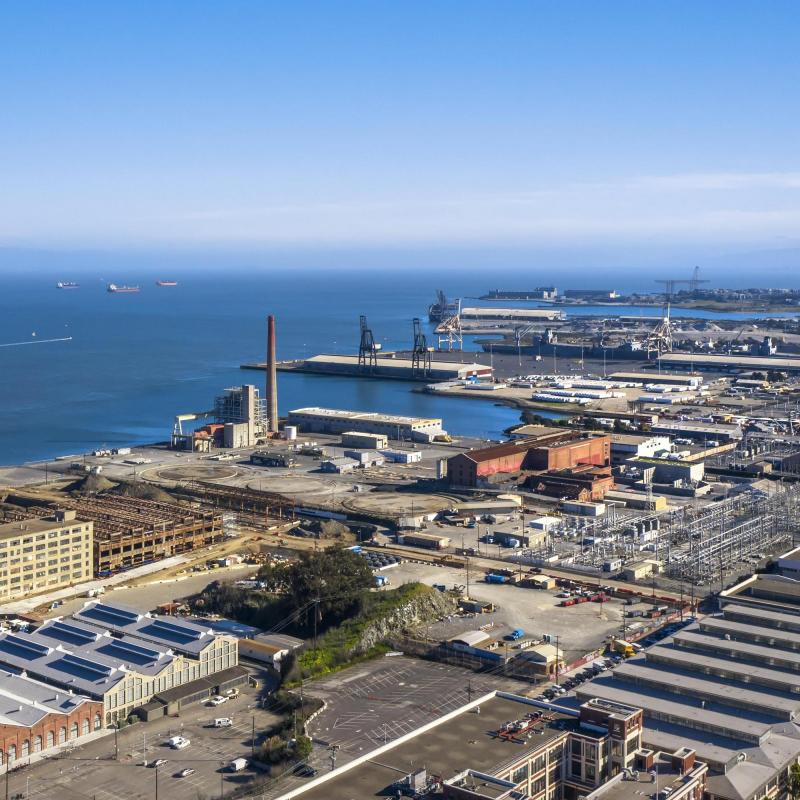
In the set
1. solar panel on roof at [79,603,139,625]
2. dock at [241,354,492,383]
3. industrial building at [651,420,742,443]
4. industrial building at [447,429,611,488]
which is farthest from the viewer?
dock at [241,354,492,383]

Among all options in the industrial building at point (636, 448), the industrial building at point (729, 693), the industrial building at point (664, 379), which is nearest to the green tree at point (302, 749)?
the industrial building at point (729, 693)

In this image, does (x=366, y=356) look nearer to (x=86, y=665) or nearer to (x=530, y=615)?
(x=530, y=615)

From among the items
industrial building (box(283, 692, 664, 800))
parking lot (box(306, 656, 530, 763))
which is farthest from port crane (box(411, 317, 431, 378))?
industrial building (box(283, 692, 664, 800))

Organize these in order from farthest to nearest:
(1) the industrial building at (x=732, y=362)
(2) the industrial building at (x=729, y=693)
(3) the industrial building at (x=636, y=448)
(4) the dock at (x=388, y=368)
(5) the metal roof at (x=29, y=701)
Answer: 1. (1) the industrial building at (x=732, y=362)
2. (4) the dock at (x=388, y=368)
3. (3) the industrial building at (x=636, y=448)
4. (5) the metal roof at (x=29, y=701)
5. (2) the industrial building at (x=729, y=693)

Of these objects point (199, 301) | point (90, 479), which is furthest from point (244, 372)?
point (199, 301)

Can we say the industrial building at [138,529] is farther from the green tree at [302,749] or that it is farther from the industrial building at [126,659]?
the green tree at [302,749]

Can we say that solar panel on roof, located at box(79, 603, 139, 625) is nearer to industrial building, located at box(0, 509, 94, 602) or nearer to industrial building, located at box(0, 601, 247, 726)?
industrial building, located at box(0, 601, 247, 726)

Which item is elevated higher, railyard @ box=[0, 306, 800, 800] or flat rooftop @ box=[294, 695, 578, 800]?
flat rooftop @ box=[294, 695, 578, 800]
